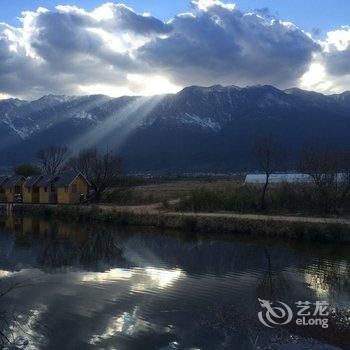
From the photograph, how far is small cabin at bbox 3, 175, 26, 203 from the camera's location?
64.4 meters

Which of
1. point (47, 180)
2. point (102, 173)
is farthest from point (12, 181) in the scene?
point (102, 173)

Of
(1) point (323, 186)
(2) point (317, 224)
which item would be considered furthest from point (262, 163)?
(2) point (317, 224)

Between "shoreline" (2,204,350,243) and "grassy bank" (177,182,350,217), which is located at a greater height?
"grassy bank" (177,182,350,217)

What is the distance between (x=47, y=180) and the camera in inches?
2317

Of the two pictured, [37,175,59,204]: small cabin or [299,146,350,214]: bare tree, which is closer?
[299,146,350,214]: bare tree

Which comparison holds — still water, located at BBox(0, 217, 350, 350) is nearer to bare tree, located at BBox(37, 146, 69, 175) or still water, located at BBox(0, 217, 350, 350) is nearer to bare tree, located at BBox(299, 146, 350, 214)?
bare tree, located at BBox(299, 146, 350, 214)

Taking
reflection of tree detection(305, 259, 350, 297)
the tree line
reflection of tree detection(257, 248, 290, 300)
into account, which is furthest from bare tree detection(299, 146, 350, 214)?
reflection of tree detection(257, 248, 290, 300)

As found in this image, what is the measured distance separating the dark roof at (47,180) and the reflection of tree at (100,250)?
78.1 ft

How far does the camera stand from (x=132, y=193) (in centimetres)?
5850

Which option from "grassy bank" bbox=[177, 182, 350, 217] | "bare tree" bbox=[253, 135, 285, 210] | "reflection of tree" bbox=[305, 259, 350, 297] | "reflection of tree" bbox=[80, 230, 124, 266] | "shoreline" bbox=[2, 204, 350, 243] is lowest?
"reflection of tree" bbox=[305, 259, 350, 297]

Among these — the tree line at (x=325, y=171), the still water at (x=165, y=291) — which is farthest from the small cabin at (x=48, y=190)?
the tree line at (x=325, y=171)

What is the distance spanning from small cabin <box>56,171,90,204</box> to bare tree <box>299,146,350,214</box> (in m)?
25.8

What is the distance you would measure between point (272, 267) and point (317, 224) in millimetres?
10076

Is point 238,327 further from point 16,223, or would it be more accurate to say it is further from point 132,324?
point 16,223
